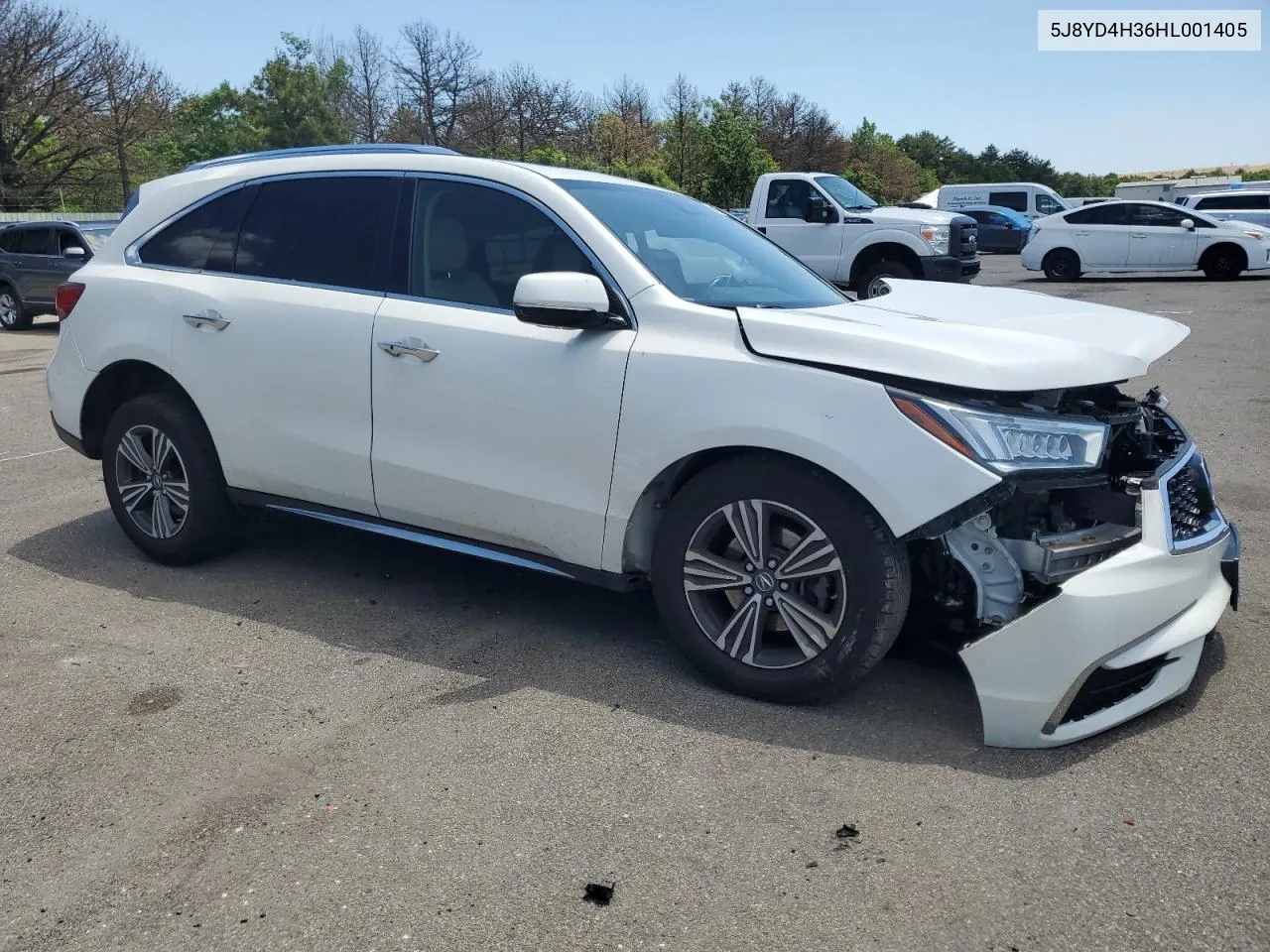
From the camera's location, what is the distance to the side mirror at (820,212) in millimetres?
16203

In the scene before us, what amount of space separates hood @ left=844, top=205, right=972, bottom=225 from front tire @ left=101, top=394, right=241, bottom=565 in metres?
12.7

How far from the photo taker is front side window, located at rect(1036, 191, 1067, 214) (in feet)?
122

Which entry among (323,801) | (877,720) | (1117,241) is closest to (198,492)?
(323,801)

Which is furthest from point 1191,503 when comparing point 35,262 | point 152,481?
point 35,262

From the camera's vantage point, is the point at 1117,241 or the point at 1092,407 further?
the point at 1117,241

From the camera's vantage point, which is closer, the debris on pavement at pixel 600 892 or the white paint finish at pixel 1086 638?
the debris on pavement at pixel 600 892

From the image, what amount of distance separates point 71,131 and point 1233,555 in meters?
49.1

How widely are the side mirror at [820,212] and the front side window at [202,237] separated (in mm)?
12449

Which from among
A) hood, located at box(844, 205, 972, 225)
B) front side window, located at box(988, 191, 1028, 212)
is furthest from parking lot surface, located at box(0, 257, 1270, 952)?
front side window, located at box(988, 191, 1028, 212)

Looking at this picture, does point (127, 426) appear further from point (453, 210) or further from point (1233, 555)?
point (1233, 555)

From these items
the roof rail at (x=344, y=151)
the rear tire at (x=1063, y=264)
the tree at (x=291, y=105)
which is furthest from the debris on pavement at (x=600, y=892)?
the tree at (x=291, y=105)

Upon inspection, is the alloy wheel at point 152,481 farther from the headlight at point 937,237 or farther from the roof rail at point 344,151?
the headlight at point 937,237

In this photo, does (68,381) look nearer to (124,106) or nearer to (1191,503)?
(1191,503)

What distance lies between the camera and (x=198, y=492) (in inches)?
193
